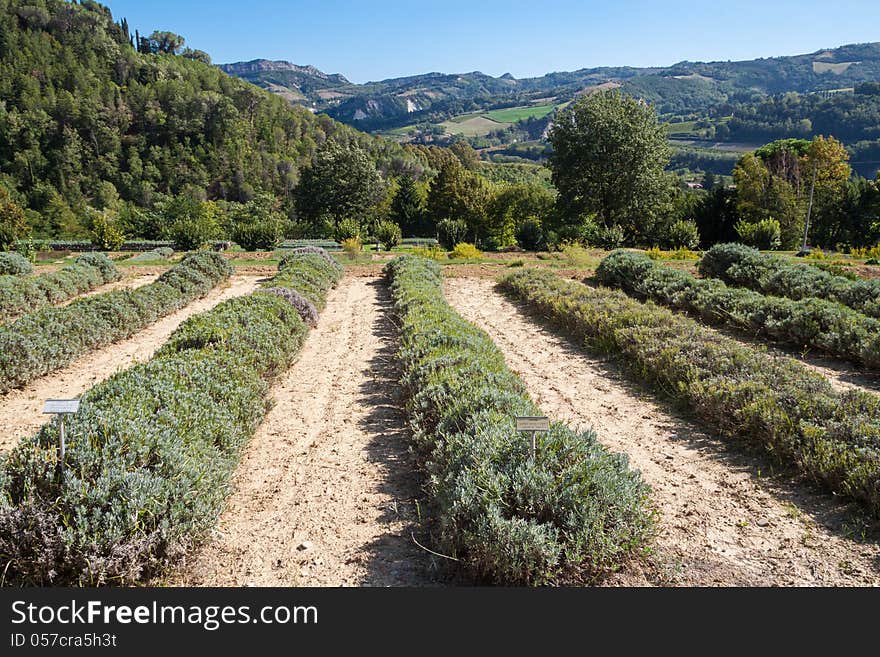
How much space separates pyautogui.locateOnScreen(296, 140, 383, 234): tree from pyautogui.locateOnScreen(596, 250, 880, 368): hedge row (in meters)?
44.6

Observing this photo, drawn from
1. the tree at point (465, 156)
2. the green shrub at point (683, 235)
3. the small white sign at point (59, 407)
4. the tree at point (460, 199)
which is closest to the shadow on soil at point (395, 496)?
the small white sign at point (59, 407)

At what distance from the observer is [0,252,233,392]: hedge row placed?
7.81 metres

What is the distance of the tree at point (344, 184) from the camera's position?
183 ft

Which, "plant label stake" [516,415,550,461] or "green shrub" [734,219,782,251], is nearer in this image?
"plant label stake" [516,415,550,461]

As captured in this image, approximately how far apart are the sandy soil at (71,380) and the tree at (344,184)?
44.9m

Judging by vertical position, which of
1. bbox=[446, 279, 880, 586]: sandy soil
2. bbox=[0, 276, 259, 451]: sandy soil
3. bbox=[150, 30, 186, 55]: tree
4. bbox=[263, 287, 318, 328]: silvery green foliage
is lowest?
bbox=[446, 279, 880, 586]: sandy soil

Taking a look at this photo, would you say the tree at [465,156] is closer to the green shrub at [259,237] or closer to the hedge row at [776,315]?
the green shrub at [259,237]

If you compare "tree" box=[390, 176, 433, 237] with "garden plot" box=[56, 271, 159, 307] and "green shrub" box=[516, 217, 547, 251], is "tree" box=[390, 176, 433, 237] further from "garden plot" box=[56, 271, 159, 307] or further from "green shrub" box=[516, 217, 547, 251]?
"garden plot" box=[56, 271, 159, 307]

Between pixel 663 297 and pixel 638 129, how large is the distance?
23.4 meters

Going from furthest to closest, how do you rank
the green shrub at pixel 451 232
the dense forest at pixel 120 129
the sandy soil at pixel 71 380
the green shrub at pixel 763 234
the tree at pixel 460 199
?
the dense forest at pixel 120 129
the tree at pixel 460 199
the green shrub at pixel 451 232
the green shrub at pixel 763 234
the sandy soil at pixel 71 380

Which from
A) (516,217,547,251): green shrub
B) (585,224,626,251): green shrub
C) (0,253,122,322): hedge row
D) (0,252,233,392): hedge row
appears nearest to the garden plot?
(0,253,122,322): hedge row

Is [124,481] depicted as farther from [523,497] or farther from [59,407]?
[523,497]

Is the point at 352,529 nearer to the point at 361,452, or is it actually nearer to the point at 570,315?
the point at 361,452

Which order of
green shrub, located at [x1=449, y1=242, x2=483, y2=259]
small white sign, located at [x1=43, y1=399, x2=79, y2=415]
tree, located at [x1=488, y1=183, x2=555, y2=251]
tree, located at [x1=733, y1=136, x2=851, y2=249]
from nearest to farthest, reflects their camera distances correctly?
small white sign, located at [x1=43, y1=399, x2=79, y2=415] < green shrub, located at [x1=449, y1=242, x2=483, y2=259] < tree, located at [x1=733, y1=136, x2=851, y2=249] < tree, located at [x1=488, y1=183, x2=555, y2=251]
